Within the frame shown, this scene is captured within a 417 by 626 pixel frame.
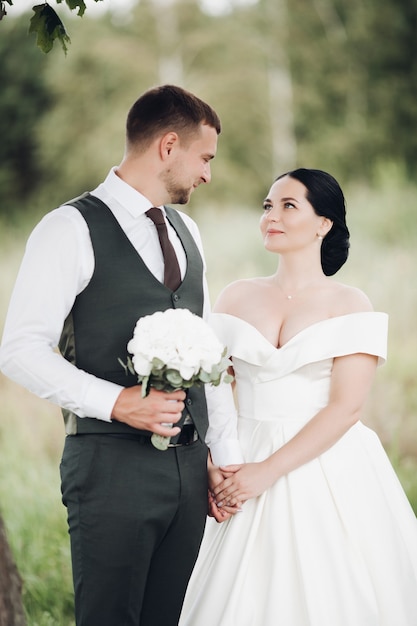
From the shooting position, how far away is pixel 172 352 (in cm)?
221

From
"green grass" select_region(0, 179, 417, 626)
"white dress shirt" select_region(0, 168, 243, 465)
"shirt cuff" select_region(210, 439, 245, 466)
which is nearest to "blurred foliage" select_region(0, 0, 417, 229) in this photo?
"green grass" select_region(0, 179, 417, 626)

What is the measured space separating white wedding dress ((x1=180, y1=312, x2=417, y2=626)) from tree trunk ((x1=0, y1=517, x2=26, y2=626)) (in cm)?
65

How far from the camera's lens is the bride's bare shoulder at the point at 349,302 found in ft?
9.78

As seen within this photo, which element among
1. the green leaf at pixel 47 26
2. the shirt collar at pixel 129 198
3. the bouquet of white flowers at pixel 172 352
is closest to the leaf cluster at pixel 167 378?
the bouquet of white flowers at pixel 172 352

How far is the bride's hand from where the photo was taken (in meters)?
2.80

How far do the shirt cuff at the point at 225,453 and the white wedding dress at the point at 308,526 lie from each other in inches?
5.0

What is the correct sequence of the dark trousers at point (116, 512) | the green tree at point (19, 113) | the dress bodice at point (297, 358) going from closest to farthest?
the dark trousers at point (116, 512) < the dress bodice at point (297, 358) < the green tree at point (19, 113)

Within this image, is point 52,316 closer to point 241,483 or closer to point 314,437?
point 241,483

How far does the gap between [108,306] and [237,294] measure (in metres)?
0.95

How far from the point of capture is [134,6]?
661 inches

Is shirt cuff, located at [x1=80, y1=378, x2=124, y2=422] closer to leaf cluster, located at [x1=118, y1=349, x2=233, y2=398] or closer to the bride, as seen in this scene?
leaf cluster, located at [x1=118, y1=349, x2=233, y2=398]

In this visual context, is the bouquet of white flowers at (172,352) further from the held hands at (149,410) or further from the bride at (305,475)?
the bride at (305,475)

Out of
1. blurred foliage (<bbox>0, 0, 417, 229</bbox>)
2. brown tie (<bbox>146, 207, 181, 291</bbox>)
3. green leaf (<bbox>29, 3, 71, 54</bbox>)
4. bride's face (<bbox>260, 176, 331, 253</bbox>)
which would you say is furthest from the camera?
blurred foliage (<bbox>0, 0, 417, 229</bbox>)

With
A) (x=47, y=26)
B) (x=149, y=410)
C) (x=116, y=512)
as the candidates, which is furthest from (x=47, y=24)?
(x=116, y=512)
